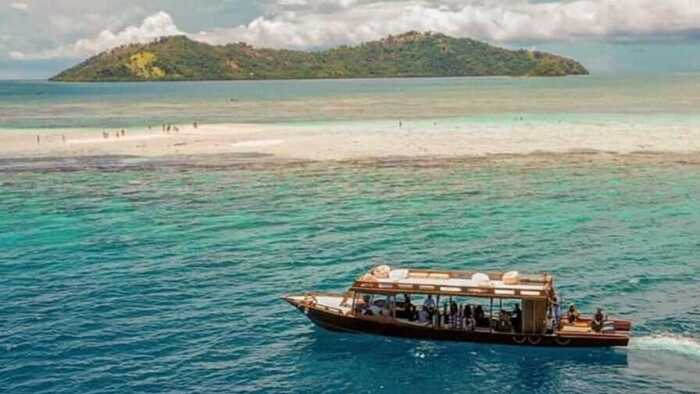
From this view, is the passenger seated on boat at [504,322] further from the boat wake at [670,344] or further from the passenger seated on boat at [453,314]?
the boat wake at [670,344]

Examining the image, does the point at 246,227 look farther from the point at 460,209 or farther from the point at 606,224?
the point at 606,224

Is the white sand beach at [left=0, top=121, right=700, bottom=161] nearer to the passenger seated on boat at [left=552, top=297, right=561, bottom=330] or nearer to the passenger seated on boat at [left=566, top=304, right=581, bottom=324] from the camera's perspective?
the passenger seated on boat at [left=566, top=304, right=581, bottom=324]

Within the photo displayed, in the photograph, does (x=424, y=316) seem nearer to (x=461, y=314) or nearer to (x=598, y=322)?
(x=461, y=314)

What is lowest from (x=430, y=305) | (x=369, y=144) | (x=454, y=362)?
(x=454, y=362)

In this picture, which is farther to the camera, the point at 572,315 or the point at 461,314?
the point at 572,315

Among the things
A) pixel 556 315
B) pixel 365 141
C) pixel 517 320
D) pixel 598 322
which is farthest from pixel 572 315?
pixel 365 141

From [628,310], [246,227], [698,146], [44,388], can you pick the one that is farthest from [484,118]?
[44,388]
